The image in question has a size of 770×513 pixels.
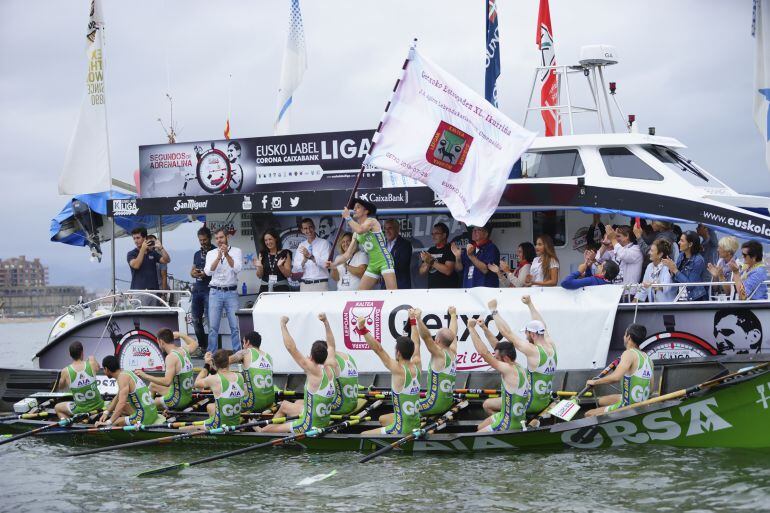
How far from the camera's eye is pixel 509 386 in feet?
41.8

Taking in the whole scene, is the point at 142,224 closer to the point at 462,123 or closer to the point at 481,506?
the point at 462,123

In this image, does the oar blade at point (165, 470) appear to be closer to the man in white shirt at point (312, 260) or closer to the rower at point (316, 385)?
the rower at point (316, 385)

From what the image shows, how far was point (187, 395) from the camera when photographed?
52.1 ft

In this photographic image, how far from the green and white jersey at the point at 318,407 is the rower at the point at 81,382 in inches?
163

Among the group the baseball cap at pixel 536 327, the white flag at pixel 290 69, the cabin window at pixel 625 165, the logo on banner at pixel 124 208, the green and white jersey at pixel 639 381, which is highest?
the white flag at pixel 290 69

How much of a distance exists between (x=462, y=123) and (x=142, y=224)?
8.99m

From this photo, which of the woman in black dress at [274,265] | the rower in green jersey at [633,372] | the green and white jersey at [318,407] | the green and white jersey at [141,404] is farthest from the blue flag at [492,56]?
the green and white jersey at [141,404]

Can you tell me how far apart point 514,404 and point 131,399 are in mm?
6017

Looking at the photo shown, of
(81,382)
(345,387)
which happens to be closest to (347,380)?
(345,387)

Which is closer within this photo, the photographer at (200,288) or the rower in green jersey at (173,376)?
the rower in green jersey at (173,376)

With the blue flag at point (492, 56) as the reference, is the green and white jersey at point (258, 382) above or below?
below

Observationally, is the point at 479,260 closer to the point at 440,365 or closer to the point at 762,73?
the point at 440,365

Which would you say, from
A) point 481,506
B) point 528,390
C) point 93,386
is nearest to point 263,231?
point 93,386

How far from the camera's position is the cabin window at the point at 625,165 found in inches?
583
